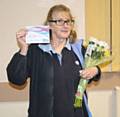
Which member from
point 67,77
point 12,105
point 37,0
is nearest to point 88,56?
point 67,77

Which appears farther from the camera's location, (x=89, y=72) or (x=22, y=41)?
(x=89, y=72)

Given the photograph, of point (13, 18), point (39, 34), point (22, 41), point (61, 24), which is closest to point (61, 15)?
point (61, 24)

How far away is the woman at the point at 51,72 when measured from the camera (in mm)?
1763

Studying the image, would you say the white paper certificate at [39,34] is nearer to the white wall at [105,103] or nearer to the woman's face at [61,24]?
the woman's face at [61,24]

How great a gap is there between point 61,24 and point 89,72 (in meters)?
0.38

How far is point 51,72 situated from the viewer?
70.5 inches

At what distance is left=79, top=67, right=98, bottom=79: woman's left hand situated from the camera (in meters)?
1.86

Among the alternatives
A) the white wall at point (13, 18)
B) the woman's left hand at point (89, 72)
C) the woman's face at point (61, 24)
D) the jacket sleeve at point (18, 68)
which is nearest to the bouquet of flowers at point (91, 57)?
the woman's left hand at point (89, 72)

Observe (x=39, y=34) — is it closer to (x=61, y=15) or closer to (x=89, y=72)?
(x=61, y=15)

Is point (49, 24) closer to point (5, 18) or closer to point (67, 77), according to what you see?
point (67, 77)

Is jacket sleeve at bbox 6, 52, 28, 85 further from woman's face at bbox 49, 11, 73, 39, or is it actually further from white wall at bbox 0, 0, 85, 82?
white wall at bbox 0, 0, 85, 82

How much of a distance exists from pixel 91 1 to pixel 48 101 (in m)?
1.09

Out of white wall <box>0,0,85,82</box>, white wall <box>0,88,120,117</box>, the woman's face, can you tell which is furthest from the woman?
white wall <box>0,88,120,117</box>

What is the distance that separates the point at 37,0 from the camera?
2.27m
